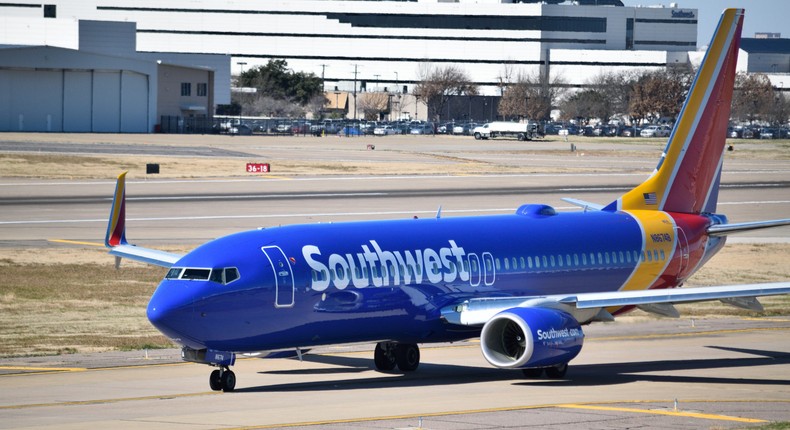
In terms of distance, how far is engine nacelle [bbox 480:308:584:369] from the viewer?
30250 millimetres

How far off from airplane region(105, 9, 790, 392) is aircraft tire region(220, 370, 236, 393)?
27mm

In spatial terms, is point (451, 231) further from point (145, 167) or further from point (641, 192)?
point (145, 167)


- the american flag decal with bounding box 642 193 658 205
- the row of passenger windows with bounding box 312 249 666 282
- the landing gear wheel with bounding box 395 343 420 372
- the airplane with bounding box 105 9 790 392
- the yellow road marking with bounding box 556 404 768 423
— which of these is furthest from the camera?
the american flag decal with bounding box 642 193 658 205

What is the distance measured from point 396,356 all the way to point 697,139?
1330 centimetres

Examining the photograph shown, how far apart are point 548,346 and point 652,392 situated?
9.33 ft

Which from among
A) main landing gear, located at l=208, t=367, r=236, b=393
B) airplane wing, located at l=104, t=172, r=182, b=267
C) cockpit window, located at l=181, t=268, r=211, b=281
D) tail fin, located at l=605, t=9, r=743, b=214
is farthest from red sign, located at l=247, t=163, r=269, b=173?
cockpit window, located at l=181, t=268, r=211, b=281

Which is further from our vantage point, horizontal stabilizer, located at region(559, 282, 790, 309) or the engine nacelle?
horizontal stabilizer, located at region(559, 282, 790, 309)

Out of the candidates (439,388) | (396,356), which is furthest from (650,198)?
(439,388)

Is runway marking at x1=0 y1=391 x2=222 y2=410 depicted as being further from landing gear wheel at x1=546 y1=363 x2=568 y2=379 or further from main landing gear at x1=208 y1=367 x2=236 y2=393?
landing gear wheel at x1=546 y1=363 x2=568 y2=379

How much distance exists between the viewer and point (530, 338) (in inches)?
1182

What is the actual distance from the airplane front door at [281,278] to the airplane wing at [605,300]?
4.97 m

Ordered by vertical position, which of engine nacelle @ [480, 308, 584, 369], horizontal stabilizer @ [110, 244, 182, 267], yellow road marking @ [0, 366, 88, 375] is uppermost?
horizontal stabilizer @ [110, 244, 182, 267]

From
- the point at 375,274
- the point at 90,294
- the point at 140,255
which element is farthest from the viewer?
the point at 90,294

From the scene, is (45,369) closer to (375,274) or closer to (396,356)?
(396,356)
